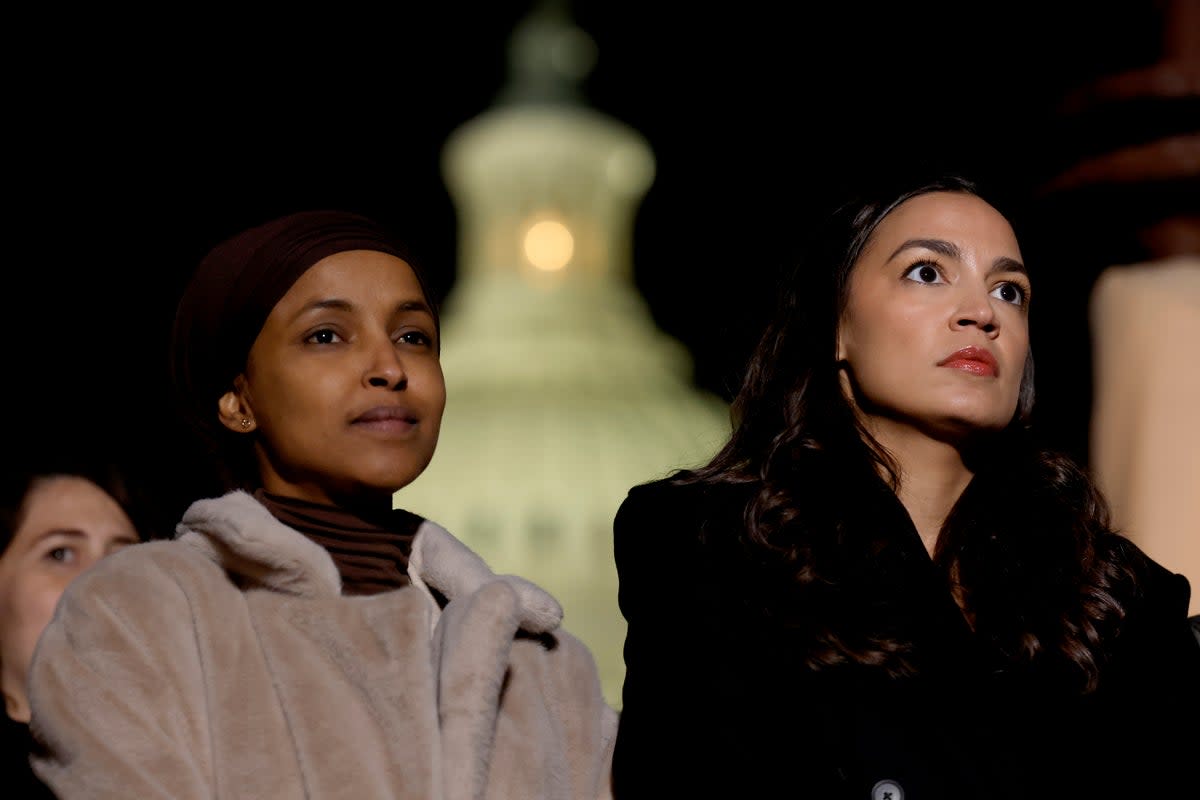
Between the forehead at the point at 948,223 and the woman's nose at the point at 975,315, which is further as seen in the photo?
the forehead at the point at 948,223

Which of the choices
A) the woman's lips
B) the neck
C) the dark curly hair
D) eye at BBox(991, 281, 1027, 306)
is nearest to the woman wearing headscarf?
the dark curly hair

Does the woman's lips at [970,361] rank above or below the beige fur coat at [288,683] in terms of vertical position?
above

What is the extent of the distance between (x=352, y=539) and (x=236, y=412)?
308mm

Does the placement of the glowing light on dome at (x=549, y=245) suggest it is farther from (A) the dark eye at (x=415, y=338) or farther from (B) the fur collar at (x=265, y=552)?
(B) the fur collar at (x=265, y=552)

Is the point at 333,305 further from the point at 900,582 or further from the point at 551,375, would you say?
the point at 551,375

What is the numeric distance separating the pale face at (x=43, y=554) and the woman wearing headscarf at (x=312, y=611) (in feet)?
2.90

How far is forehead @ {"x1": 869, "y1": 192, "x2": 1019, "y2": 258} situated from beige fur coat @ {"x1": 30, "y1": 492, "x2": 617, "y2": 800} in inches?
35.7

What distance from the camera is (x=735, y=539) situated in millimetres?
3170

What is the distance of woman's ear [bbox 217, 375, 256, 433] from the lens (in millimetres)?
3295

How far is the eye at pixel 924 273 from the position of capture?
10.7 ft

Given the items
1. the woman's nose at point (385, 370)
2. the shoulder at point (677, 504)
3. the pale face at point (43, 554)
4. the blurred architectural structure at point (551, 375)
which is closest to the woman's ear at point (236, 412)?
the woman's nose at point (385, 370)

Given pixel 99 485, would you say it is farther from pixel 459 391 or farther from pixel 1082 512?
pixel 459 391

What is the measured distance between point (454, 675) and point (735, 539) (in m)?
0.52

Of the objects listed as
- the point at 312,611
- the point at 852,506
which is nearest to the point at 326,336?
the point at 312,611
